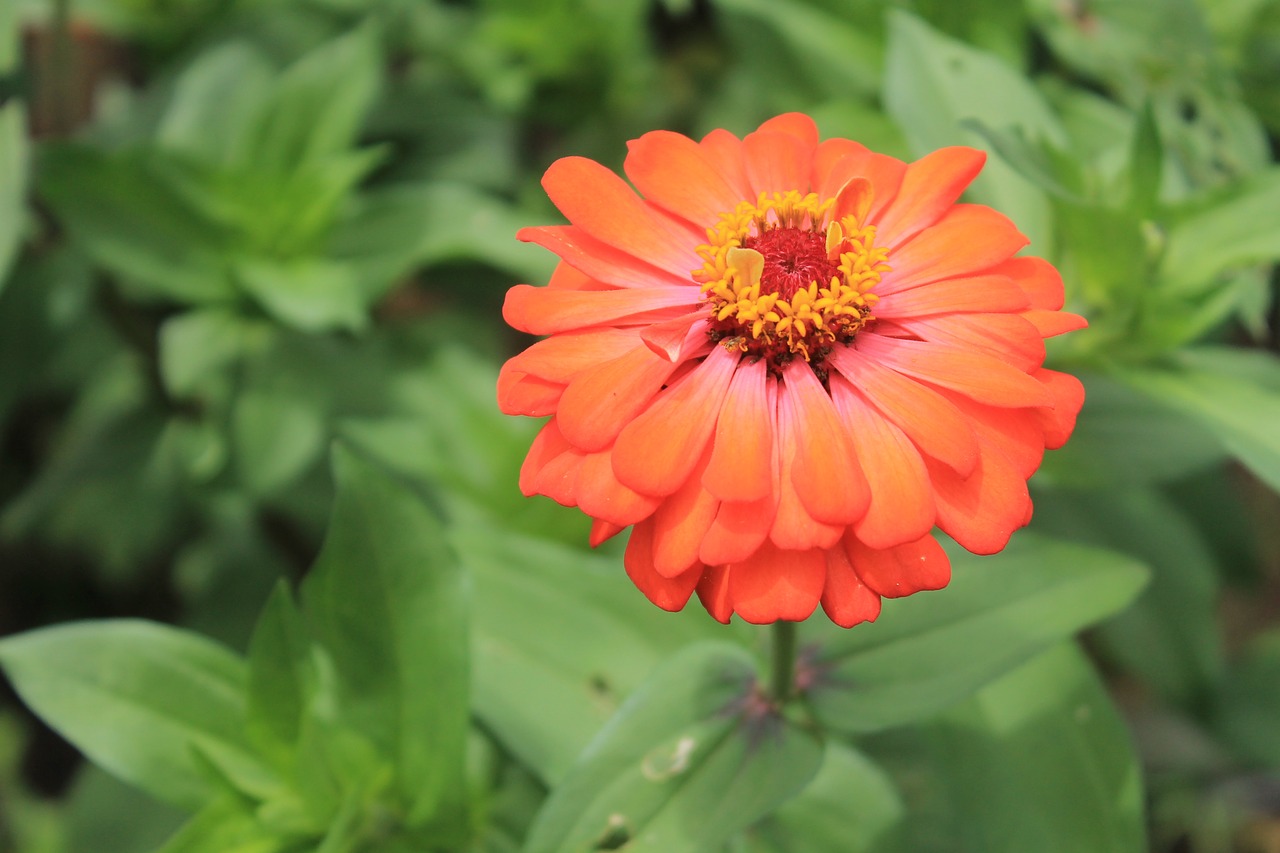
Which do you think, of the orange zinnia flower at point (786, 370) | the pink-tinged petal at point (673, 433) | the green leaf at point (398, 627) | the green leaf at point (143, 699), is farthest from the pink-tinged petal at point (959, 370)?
the green leaf at point (143, 699)

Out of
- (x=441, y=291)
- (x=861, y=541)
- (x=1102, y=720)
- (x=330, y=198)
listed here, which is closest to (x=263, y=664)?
(x=861, y=541)

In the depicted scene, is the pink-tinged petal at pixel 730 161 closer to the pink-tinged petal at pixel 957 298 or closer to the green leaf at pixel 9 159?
the pink-tinged petal at pixel 957 298

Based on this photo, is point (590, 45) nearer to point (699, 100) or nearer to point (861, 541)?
point (699, 100)

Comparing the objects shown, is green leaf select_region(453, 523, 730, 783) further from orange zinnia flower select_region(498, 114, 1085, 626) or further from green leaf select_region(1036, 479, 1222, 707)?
green leaf select_region(1036, 479, 1222, 707)

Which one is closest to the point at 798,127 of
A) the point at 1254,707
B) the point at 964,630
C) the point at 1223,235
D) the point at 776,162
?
the point at 776,162

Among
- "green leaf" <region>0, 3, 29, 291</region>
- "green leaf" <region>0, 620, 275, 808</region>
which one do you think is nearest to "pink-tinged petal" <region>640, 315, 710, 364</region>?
"green leaf" <region>0, 620, 275, 808</region>

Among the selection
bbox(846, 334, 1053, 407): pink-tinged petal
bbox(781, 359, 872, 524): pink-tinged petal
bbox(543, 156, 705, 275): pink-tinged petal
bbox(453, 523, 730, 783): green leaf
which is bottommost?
bbox(453, 523, 730, 783): green leaf
